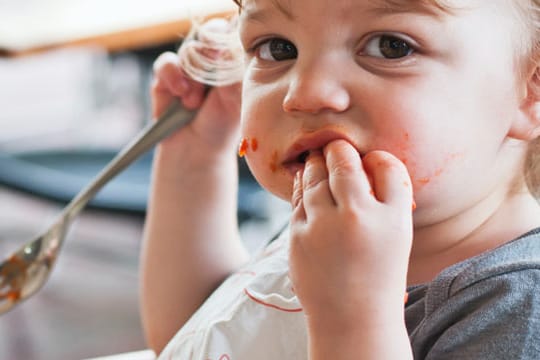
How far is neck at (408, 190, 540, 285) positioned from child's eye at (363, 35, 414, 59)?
0.52 feet

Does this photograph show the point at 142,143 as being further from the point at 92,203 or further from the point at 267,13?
the point at 92,203

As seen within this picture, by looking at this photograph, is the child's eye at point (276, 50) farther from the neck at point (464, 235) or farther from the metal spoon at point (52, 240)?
the metal spoon at point (52, 240)

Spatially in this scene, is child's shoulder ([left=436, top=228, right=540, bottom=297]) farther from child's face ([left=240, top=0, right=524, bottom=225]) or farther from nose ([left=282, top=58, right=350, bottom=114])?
nose ([left=282, top=58, right=350, bottom=114])

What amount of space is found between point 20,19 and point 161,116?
1.43m

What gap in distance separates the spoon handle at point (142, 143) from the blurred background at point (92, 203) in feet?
0.97

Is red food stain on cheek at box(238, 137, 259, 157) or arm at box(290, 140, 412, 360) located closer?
arm at box(290, 140, 412, 360)

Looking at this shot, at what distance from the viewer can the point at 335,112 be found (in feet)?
1.84

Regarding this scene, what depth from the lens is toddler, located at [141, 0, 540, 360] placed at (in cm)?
52

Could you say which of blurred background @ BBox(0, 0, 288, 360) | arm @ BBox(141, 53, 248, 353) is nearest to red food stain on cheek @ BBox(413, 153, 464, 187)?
arm @ BBox(141, 53, 248, 353)

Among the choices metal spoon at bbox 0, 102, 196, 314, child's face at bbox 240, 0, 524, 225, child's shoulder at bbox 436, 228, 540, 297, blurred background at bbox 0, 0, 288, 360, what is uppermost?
child's face at bbox 240, 0, 524, 225

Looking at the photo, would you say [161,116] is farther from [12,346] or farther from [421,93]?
[12,346]

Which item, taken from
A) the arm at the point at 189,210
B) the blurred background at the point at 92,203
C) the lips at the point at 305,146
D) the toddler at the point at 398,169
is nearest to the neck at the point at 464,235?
the toddler at the point at 398,169

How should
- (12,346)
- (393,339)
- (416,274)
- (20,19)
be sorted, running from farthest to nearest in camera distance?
1. (20,19)
2. (12,346)
3. (416,274)
4. (393,339)

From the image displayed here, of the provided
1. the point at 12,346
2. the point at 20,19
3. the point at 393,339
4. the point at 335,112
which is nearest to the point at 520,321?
the point at 393,339
